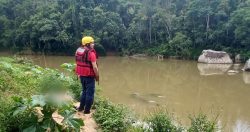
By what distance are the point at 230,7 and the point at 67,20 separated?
13771 mm

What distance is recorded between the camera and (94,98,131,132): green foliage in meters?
4.62

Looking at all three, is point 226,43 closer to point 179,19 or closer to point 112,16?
point 179,19

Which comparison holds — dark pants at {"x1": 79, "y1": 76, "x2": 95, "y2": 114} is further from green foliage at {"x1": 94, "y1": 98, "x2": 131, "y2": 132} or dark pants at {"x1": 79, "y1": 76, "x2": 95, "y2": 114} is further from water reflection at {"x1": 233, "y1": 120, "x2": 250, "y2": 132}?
water reflection at {"x1": 233, "y1": 120, "x2": 250, "y2": 132}

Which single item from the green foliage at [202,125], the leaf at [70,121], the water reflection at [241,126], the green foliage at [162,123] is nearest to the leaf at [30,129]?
the leaf at [70,121]

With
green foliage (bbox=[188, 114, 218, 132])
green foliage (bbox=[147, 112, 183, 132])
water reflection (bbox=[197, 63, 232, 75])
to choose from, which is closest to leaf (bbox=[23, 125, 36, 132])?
green foliage (bbox=[147, 112, 183, 132])

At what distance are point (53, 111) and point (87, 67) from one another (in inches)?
63.3

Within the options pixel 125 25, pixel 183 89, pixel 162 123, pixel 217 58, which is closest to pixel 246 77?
pixel 183 89

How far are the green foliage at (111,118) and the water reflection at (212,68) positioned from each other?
15.9 metres

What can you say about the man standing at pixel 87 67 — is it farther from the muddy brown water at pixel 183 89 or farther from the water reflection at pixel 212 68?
the water reflection at pixel 212 68

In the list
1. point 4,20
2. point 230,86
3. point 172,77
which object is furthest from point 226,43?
point 4,20

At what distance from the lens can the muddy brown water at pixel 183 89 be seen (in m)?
10.5

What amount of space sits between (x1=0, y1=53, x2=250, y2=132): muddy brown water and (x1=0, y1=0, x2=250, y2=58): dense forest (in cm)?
428

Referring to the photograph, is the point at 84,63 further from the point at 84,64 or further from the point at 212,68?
the point at 212,68

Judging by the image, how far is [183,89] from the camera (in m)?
15.3
